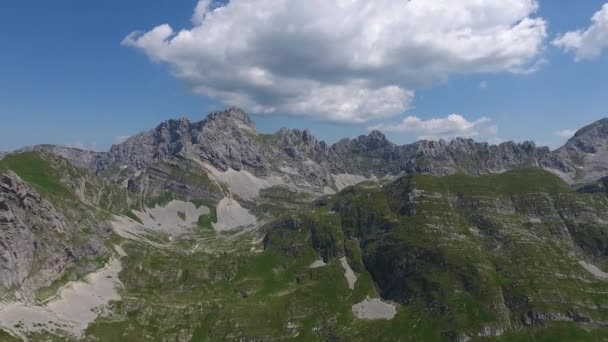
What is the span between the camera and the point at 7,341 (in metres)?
194
